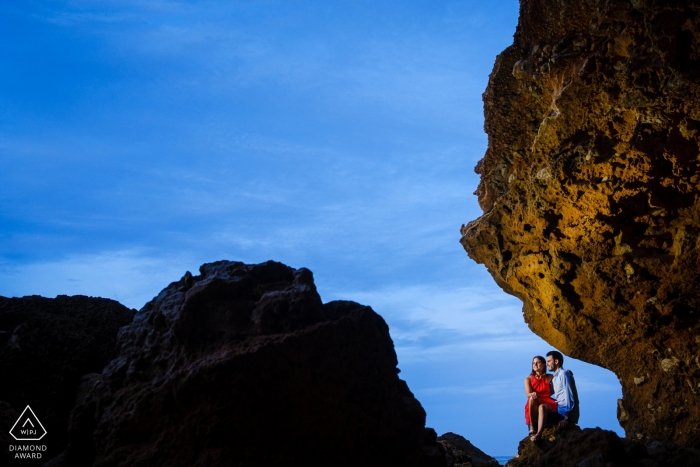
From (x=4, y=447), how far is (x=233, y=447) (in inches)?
96.4

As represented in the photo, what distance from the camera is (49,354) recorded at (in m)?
6.04

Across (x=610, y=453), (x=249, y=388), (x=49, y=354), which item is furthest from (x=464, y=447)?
(x=249, y=388)

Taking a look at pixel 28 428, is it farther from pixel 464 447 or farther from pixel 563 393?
pixel 464 447

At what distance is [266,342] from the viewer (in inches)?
160

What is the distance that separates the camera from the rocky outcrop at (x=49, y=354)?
5.62 metres

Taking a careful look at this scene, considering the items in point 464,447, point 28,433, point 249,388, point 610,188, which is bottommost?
point 28,433

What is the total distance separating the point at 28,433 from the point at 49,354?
110cm

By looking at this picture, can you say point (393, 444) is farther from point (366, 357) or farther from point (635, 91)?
point (635, 91)

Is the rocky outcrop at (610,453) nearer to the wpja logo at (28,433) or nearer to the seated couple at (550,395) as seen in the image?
the seated couple at (550,395)

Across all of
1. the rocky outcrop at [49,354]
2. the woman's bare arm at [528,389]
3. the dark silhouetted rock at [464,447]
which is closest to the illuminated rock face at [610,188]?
the woman's bare arm at [528,389]

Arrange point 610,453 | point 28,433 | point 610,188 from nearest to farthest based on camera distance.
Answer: point 610,453 < point 28,433 < point 610,188

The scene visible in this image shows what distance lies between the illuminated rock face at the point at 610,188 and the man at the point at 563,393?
0.30 meters

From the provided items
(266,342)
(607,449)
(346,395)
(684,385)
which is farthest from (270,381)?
(684,385)

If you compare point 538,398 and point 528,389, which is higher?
point 528,389
